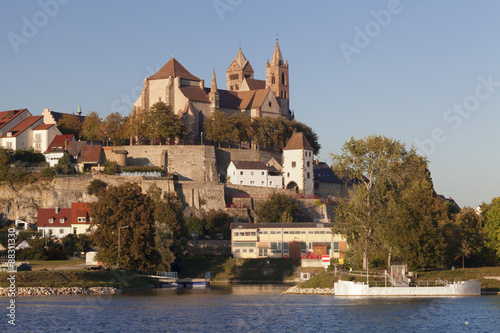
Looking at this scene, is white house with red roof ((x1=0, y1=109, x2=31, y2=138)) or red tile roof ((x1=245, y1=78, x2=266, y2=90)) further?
red tile roof ((x1=245, y1=78, x2=266, y2=90))

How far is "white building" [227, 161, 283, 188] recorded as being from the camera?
403ft

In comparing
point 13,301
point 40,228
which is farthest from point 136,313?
point 40,228

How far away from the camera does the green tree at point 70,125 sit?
133 m

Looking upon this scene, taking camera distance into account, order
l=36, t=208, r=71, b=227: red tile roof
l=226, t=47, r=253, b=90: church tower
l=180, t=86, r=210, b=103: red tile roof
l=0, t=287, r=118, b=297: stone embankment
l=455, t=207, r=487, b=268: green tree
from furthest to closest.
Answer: l=226, t=47, r=253, b=90: church tower, l=180, t=86, r=210, b=103: red tile roof, l=36, t=208, r=71, b=227: red tile roof, l=455, t=207, r=487, b=268: green tree, l=0, t=287, r=118, b=297: stone embankment

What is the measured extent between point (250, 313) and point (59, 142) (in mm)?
72766

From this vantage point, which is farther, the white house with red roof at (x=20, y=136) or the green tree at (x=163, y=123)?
the green tree at (x=163, y=123)

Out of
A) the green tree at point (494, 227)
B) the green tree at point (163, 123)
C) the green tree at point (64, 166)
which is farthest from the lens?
the green tree at point (163, 123)

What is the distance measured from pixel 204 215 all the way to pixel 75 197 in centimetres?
1693

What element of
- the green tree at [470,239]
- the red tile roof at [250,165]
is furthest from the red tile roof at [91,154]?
the green tree at [470,239]

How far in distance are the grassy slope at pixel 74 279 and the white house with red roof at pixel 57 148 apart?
153ft

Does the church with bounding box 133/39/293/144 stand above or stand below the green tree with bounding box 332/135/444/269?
above

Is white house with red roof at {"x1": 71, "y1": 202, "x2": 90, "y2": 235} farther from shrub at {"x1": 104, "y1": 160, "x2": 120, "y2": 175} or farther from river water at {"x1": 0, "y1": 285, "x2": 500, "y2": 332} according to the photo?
river water at {"x1": 0, "y1": 285, "x2": 500, "y2": 332}

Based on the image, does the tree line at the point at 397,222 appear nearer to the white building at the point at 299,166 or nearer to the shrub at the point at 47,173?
the white building at the point at 299,166

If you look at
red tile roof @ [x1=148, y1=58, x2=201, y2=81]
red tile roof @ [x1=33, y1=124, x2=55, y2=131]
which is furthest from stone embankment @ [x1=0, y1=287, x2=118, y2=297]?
red tile roof @ [x1=148, y1=58, x2=201, y2=81]
